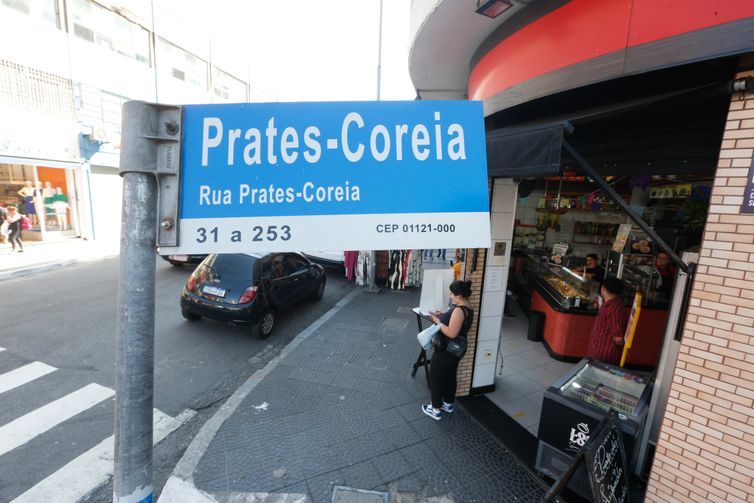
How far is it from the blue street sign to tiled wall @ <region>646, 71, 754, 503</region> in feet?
6.70

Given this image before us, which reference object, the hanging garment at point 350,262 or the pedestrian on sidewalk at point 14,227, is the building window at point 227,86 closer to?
the pedestrian on sidewalk at point 14,227

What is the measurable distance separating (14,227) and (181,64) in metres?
12.1

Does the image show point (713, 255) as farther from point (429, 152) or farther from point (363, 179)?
point (363, 179)

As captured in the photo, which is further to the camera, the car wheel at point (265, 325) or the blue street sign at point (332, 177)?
the car wheel at point (265, 325)

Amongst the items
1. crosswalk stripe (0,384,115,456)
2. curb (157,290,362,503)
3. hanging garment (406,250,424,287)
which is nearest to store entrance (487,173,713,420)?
hanging garment (406,250,424,287)

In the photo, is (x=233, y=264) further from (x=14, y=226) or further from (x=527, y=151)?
(x=14, y=226)

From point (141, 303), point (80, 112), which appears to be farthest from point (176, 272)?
point (141, 303)

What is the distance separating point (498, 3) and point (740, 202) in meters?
3.21

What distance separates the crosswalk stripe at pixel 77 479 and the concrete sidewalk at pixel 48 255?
9.64 meters

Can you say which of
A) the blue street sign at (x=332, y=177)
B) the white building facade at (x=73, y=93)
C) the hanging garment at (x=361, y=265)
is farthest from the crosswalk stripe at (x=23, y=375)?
the white building facade at (x=73, y=93)

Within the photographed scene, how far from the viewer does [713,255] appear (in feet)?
8.07

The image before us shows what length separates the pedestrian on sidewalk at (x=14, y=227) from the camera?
12.9 metres

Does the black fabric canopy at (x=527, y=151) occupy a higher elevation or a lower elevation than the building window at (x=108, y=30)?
lower

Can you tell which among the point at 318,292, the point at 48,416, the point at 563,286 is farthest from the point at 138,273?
the point at 318,292
